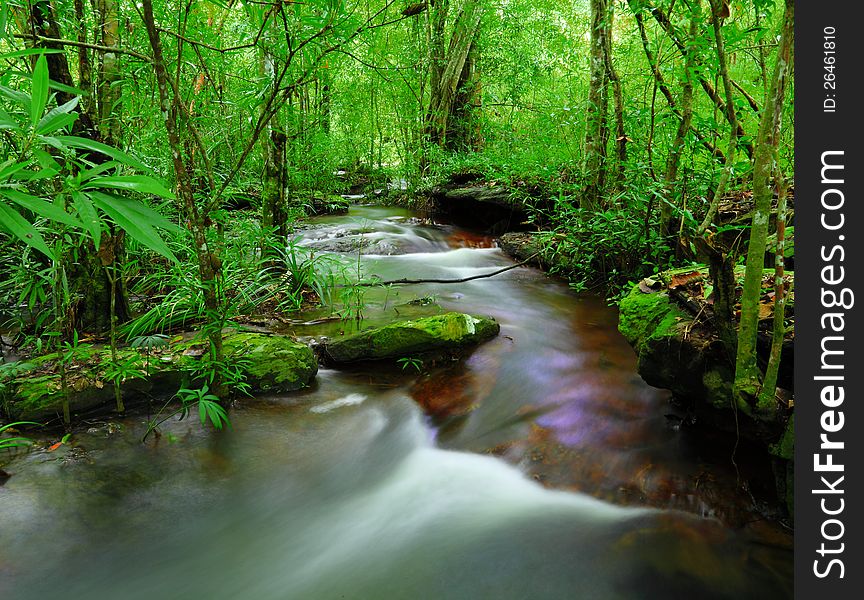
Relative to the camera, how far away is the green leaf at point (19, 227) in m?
0.84

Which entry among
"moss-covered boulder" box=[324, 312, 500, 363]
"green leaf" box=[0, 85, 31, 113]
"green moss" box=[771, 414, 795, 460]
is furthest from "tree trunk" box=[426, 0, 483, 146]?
"green leaf" box=[0, 85, 31, 113]

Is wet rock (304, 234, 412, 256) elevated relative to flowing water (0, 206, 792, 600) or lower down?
elevated

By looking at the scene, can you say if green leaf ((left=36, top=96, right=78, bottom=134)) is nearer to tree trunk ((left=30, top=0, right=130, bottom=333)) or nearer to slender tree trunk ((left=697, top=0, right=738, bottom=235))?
slender tree trunk ((left=697, top=0, right=738, bottom=235))

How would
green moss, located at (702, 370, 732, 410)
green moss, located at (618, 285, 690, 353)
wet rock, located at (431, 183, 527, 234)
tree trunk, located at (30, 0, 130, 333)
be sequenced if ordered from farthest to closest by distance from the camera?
wet rock, located at (431, 183, 527, 234) < tree trunk, located at (30, 0, 130, 333) < green moss, located at (618, 285, 690, 353) < green moss, located at (702, 370, 732, 410)

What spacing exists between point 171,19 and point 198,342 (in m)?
2.26

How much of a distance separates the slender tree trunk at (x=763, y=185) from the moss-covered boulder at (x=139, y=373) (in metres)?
2.56

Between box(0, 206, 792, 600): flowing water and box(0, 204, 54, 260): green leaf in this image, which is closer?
box(0, 204, 54, 260): green leaf

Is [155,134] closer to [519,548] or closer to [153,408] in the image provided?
[153,408]

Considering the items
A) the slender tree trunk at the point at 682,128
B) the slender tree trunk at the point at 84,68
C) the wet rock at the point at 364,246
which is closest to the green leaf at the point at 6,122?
the slender tree trunk at the point at 84,68

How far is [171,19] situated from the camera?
11.9 feet

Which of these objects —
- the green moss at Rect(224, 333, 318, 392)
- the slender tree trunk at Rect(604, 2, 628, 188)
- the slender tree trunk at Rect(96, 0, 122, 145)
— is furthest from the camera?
the slender tree trunk at Rect(604, 2, 628, 188)

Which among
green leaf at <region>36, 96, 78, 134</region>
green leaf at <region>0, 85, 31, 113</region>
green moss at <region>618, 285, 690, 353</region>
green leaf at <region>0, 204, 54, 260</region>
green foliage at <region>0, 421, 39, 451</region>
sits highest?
green leaf at <region>0, 85, 31, 113</region>

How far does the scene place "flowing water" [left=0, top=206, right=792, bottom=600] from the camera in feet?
7.14

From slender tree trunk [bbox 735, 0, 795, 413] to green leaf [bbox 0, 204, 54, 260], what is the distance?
2.06m
